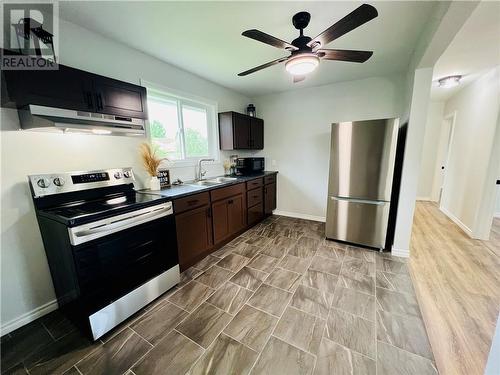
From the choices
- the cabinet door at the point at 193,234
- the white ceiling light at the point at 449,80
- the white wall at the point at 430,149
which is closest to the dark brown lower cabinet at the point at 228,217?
the cabinet door at the point at 193,234

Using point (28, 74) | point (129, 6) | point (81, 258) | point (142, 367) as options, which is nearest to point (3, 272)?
point (81, 258)

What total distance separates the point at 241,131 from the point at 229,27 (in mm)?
1775

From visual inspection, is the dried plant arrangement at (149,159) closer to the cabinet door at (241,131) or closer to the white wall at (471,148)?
the cabinet door at (241,131)

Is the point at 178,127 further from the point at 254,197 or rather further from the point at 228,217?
the point at 254,197

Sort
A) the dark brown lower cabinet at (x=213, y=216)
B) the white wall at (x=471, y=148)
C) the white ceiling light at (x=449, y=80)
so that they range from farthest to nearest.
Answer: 1. the white ceiling light at (x=449, y=80)
2. the white wall at (x=471, y=148)
3. the dark brown lower cabinet at (x=213, y=216)

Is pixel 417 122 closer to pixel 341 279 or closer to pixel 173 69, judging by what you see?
pixel 341 279

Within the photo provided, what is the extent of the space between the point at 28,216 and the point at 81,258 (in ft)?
2.49

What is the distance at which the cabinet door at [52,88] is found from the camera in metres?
1.29

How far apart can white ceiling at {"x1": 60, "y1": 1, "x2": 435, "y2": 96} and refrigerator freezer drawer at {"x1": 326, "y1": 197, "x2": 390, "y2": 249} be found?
6.23 ft

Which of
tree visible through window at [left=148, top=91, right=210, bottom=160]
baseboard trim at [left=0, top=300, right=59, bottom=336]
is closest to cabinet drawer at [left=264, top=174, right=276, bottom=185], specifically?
tree visible through window at [left=148, top=91, right=210, bottom=160]

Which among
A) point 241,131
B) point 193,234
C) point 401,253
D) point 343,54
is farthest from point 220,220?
point 401,253

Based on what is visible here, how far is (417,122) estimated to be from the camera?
2.30m

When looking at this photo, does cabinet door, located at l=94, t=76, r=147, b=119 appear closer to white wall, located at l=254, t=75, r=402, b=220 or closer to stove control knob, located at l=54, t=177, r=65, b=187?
stove control knob, located at l=54, t=177, r=65, b=187

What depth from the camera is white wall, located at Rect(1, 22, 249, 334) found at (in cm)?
150
